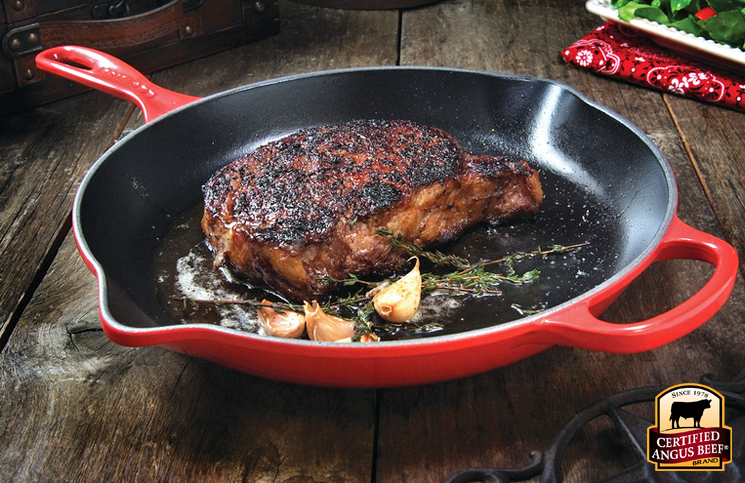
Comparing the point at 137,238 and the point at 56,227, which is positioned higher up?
the point at 137,238

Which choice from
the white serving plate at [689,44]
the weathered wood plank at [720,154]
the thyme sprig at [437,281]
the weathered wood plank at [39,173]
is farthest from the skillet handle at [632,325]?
the white serving plate at [689,44]

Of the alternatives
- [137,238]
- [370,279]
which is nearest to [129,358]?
[137,238]

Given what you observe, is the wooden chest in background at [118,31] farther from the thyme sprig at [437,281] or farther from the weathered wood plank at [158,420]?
the thyme sprig at [437,281]

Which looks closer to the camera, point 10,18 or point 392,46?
point 10,18

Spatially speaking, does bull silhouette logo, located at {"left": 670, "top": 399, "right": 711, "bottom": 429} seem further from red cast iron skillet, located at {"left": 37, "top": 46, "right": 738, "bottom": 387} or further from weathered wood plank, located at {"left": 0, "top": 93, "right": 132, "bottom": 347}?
weathered wood plank, located at {"left": 0, "top": 93, "right": 132, "bottom": 347}

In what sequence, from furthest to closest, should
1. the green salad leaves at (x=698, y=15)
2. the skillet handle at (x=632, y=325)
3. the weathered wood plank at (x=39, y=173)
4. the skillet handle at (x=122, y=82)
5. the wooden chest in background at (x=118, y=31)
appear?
the green salad leaves at (x=698, y=15) → the wooden chest in background at (x=118, y=31) → the skillet handle at (x=122, y=82) → the weathered wood plank at (x=39, y=173) → the skillet handle at (x=632, y=325)

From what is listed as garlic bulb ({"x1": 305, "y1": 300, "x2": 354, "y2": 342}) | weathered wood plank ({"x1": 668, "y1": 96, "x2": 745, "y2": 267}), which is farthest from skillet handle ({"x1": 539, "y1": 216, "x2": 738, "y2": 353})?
weathered wood plank ({"x1": 668, "y1": 96, "x2": 745, "y2": 267})

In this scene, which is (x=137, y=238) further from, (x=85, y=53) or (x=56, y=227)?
(x=85, y=53)
